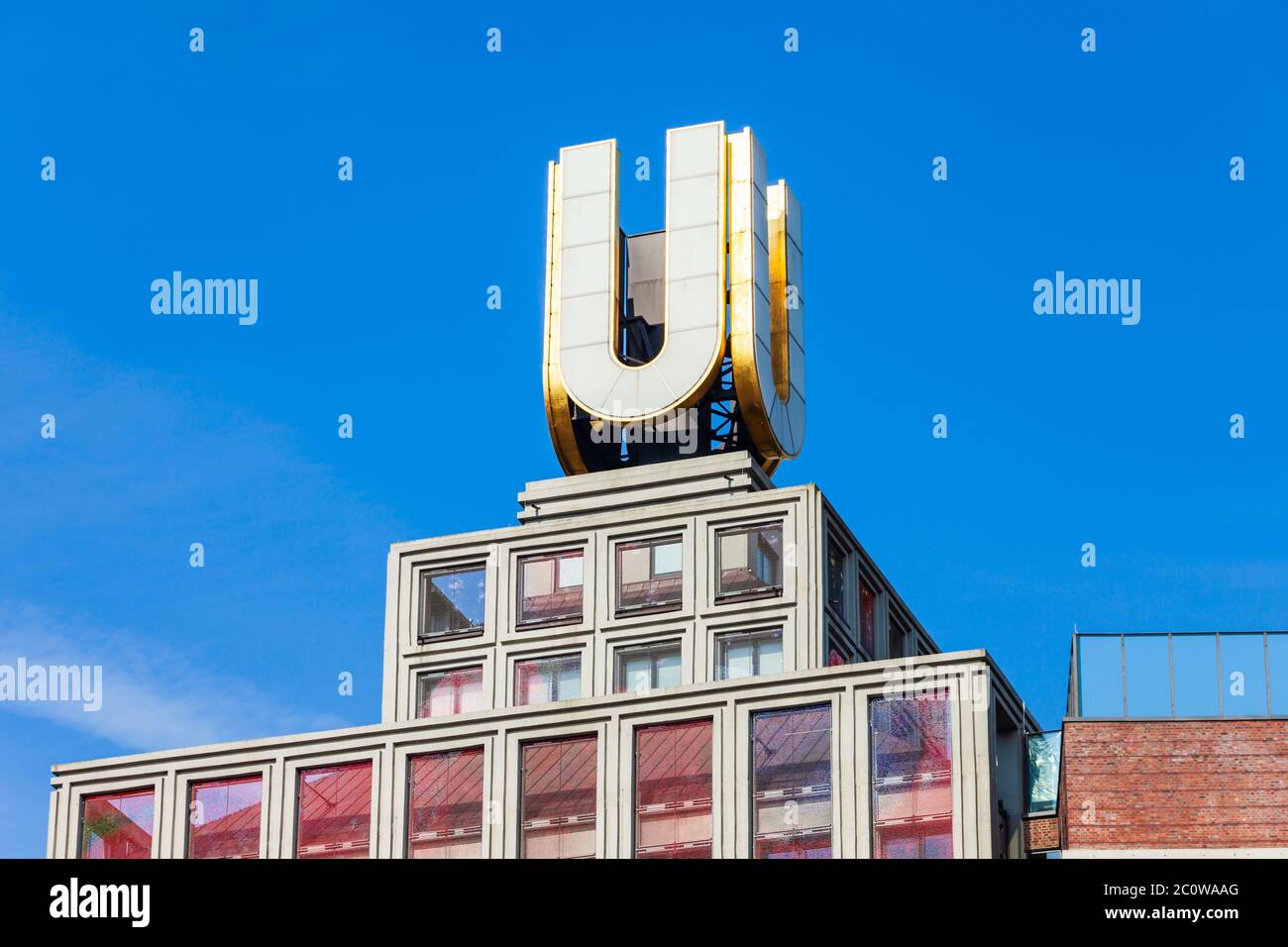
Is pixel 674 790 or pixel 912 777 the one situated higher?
pixel 912 777

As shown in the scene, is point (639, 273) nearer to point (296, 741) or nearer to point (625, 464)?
point (625, 464)

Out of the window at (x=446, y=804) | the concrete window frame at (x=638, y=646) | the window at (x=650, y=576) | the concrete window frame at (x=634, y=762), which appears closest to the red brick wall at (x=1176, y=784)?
the concrete window frame at (x=634, y=762)

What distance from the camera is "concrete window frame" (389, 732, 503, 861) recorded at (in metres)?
72.9

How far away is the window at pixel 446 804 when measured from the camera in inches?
2876

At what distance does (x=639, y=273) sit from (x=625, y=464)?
6.89 metres

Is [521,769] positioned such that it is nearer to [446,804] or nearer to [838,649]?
[446,804]

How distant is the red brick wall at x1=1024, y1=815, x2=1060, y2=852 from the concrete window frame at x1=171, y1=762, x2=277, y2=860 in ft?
73.7

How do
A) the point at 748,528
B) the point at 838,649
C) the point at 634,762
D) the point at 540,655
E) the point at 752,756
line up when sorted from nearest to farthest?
the point at 752,756 < the point at 634,762 < the point at 838,649 < the point at 748,528 < the point at 540,655

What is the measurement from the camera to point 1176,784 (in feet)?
Result: 188

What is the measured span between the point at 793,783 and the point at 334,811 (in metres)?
14.4
